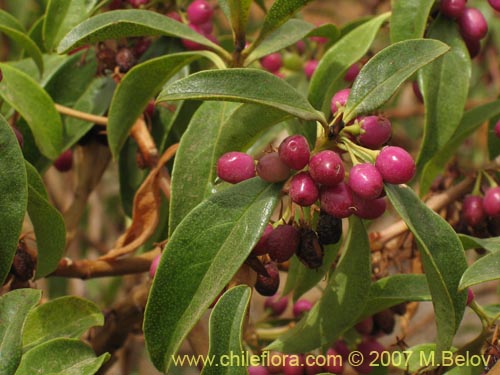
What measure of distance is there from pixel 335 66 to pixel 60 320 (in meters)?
0.45

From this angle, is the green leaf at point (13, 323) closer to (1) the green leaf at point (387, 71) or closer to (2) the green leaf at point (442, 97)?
(1) the green leaf at point (387, 71)

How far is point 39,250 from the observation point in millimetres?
939

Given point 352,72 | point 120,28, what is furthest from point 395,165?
point 352,72

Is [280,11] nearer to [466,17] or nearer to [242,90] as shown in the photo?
[242,90]

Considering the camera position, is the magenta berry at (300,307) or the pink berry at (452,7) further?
the magenta berry at (300,307)

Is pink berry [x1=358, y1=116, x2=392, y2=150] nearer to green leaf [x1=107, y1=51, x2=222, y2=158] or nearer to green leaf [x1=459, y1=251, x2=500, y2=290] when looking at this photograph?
green leaf [x1=459, y1=251, x2=500, y2=290]

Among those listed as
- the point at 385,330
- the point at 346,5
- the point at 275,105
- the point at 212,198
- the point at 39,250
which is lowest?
the point at 346,5

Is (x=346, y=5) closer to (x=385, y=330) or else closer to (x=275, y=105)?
(x=385, y=330)

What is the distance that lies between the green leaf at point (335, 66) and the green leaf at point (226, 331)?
1.09 ft

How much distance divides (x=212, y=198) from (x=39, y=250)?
242 millimetres

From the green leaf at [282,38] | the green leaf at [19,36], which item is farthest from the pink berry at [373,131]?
the green leaf at [19,36]

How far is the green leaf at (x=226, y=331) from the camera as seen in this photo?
76 centimetres

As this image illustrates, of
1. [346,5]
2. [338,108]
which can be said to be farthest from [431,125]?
[346,5]

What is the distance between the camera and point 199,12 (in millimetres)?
1186
